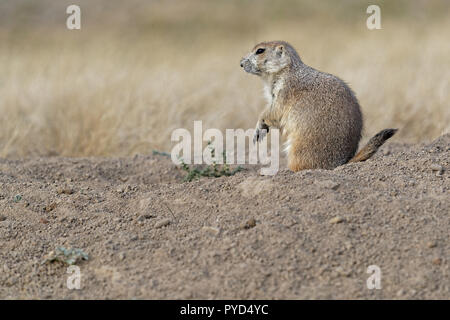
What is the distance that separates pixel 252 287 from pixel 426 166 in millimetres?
2006

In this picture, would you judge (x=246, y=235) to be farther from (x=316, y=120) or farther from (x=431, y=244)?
(x=316, y=120)

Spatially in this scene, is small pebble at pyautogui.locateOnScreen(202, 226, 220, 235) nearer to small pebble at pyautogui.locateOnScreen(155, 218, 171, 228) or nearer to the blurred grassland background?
small pebble at pyautogui.locateOnScreen(155, 218, 171, 228)

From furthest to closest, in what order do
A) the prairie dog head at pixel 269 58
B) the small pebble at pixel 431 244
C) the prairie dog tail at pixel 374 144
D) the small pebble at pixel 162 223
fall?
the prairie dog head at pixel 269 58, the prairie dog tail at pixel 374 144, the small pebble at pixel 162 223, the small pebble at pixel 431 244

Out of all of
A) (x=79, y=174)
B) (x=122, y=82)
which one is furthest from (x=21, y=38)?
(x=79, y=174)

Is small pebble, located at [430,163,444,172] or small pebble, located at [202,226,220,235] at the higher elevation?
small pebble, located at [430,163,444,172]

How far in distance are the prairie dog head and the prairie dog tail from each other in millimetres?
1063

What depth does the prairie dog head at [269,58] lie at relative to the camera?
235 inches

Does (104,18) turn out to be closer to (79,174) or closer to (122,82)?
(122,82)

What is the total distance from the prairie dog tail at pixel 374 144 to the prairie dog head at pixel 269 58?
3.49ft

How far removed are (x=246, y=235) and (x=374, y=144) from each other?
6.10 feet

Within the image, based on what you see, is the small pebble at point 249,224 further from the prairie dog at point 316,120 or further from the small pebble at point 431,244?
the prairie dog at point 316,120

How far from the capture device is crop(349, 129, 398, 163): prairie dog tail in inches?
209

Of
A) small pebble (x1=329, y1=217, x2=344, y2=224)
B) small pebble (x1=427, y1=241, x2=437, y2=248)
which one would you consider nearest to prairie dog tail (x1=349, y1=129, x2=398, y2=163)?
small pebble (x1=329, y1=217, x2=344, y2=224)

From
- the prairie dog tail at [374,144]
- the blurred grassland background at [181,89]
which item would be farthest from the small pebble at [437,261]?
the blurred grassland background at [181,89]
